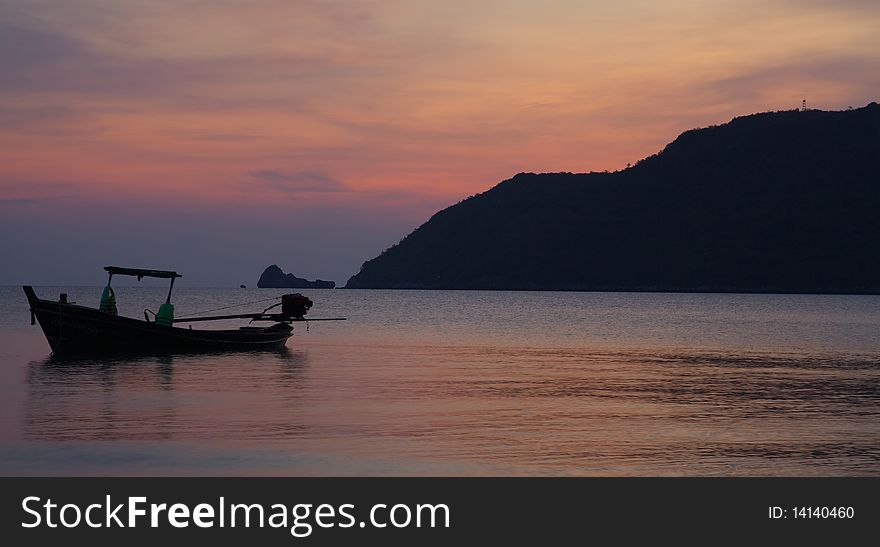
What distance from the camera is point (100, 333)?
5022 centimetres

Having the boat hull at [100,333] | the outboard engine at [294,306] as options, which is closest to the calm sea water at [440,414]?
the boat hull at [100,333]

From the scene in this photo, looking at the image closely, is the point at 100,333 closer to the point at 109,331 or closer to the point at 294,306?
the point at 109,331

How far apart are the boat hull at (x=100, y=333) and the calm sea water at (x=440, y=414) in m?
1.39

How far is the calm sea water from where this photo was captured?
869 inches

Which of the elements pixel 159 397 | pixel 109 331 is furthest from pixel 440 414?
pixel 109 331

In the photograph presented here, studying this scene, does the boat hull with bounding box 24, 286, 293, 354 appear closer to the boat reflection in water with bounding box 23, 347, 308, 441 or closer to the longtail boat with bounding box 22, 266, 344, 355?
the longtail boat with bounding box 22, 266, 344, 355

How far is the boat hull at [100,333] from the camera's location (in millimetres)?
49719

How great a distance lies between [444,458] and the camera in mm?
22516

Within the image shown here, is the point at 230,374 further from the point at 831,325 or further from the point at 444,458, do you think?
the point at 831,325

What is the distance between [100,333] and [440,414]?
25969 millimetres
